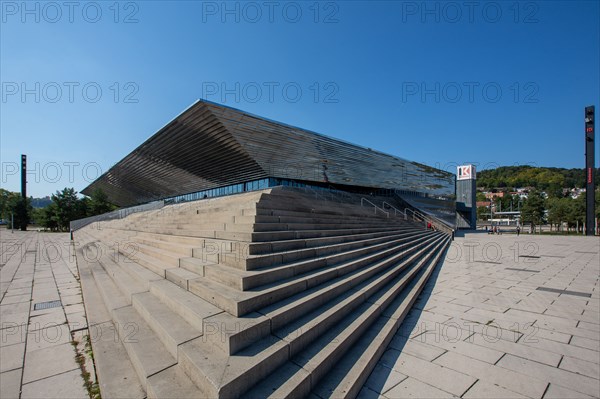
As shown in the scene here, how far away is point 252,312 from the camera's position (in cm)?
328

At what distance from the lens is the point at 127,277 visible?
5.34 metres

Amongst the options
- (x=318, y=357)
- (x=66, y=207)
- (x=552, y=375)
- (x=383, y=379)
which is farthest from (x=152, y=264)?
(x=66, y=207)

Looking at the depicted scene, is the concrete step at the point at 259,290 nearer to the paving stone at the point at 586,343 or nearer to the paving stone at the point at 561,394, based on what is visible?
the paving stone at the point at 561,394

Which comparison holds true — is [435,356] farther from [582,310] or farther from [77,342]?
[77,342]

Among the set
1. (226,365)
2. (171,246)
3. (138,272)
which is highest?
(171,246)

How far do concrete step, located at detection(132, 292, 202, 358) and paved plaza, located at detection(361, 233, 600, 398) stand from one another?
2216 millimetres

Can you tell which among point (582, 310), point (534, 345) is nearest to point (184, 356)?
point (534, 345)

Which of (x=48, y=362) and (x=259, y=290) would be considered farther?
(x=259, y=290)

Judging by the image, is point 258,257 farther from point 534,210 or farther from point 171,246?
point 534,210

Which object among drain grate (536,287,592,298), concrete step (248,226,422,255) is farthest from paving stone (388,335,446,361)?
drain grate (536,287,592,298)

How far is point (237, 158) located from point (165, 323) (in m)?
18.3

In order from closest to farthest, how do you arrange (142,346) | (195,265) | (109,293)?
(142,346) < (195,265) < (109,293)

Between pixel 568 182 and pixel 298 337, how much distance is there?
16802 centimetres

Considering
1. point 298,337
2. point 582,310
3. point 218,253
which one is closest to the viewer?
point 298,337
